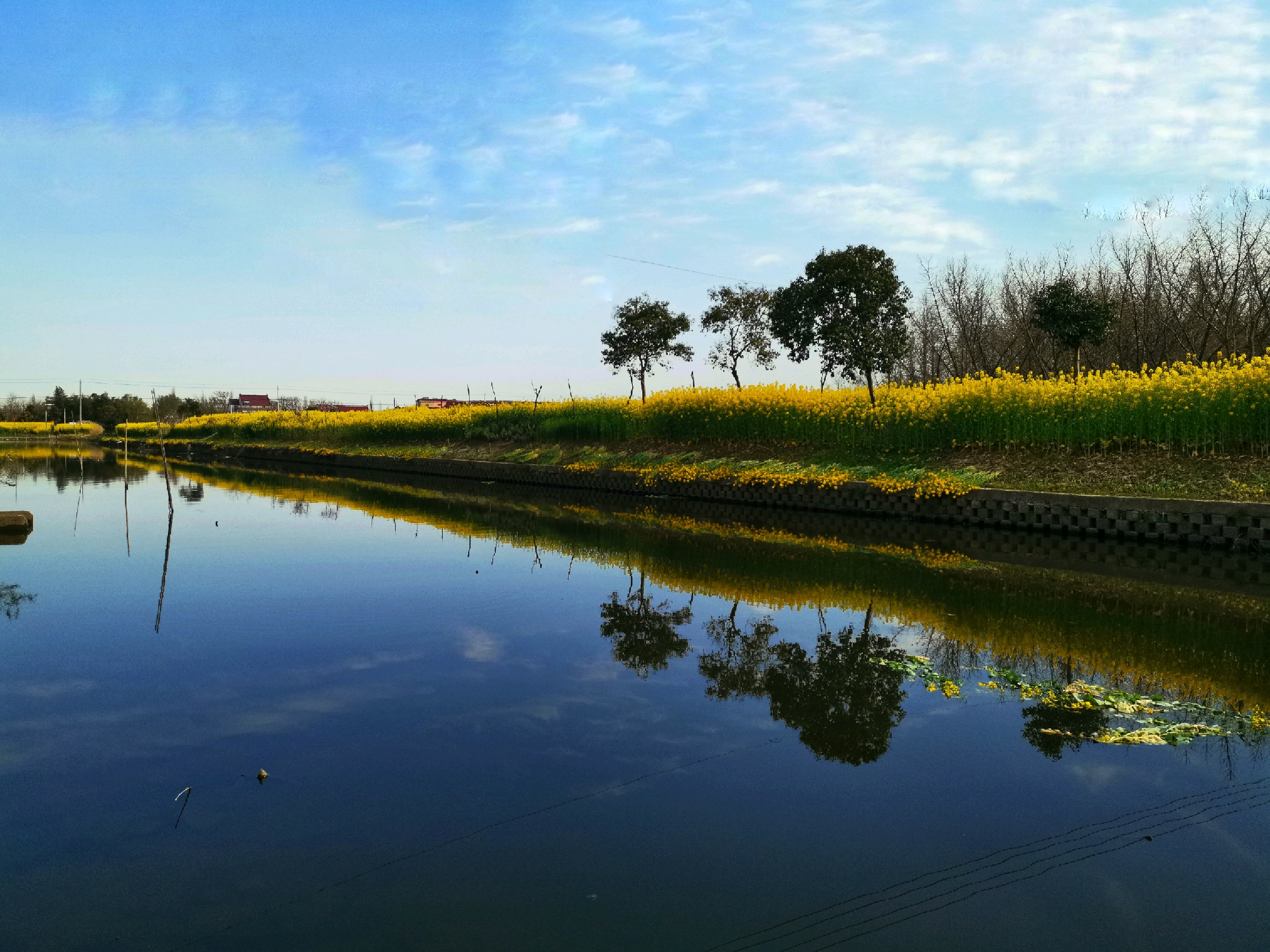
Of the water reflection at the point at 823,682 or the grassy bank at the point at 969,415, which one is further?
the grassy bank at the point at 969,415

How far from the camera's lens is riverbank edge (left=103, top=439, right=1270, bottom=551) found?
38.9 ft

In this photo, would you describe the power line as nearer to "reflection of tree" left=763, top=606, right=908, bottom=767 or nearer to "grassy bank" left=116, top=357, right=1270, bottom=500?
"reflection of tree" left=763, top=606, right=908, bottom=767

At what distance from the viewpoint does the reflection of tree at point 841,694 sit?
468cm

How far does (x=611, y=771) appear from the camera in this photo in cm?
425

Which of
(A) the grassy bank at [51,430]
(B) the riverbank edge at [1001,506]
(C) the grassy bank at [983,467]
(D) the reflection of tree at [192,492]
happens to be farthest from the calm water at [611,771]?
(A) the grassy bank at [51,430]

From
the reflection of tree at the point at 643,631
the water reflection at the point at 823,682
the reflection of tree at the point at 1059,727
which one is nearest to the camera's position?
the reflection of tree at the point at 1059,727

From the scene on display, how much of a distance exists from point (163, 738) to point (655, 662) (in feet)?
10.3

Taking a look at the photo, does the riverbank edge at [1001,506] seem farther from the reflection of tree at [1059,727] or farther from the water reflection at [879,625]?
the reflection of tree at [1059,727]

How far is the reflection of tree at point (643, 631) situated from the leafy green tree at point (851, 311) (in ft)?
45.3

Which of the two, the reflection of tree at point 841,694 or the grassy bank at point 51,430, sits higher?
the grassy bank at point 51,430

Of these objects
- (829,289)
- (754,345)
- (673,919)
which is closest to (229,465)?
(754,345)

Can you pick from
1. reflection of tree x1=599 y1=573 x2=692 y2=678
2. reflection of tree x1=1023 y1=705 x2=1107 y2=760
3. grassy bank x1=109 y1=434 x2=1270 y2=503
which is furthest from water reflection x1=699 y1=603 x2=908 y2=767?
grassy bank x1=109 y1=434 x2=1270 y2=503

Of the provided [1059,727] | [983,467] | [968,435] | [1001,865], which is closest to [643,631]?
[1059,727]

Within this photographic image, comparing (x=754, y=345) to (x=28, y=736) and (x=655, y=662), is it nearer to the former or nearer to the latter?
(x=655, y=662)
